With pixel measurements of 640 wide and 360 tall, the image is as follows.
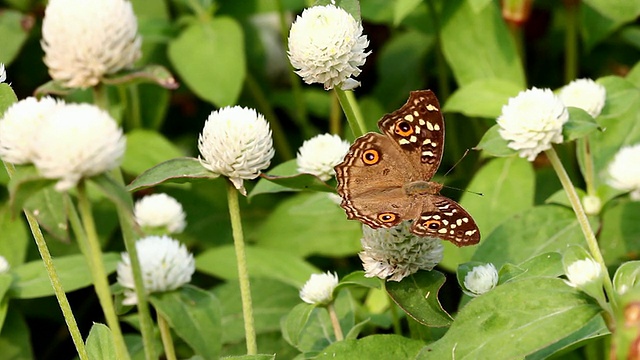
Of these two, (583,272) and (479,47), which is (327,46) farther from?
(479,47)

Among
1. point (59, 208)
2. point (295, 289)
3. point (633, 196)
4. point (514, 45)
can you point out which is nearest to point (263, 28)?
point (514, 45)

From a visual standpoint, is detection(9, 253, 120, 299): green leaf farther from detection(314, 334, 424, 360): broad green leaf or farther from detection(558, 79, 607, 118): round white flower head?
detection(558, 79, 607, 118): round white flower head

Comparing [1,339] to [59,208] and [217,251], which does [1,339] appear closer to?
[217,251]

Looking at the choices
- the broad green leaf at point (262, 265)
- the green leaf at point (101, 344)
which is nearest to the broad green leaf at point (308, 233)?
the broad green leaf at point (262, 265)

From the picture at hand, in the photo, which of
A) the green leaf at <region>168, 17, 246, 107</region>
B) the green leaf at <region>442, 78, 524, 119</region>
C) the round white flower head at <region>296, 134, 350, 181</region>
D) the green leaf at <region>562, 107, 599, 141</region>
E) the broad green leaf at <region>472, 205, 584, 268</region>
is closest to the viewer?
the green leaf at <region>562, 107, 599, 141</region>

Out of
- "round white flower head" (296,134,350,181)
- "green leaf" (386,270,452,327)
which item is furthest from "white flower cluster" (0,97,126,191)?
"round white flower head" (296,134,350,181)

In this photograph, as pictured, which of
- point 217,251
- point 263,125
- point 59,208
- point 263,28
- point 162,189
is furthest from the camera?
point 263,28
